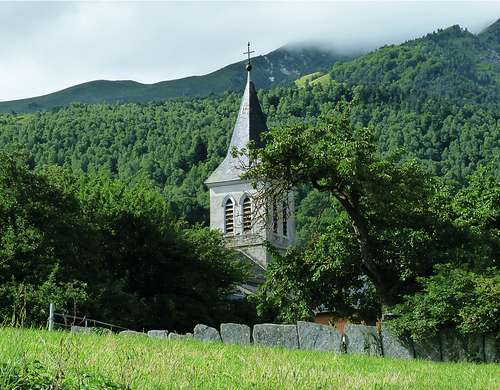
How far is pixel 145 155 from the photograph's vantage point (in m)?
132

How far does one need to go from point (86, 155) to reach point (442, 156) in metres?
55.0

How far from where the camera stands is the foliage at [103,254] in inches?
1224

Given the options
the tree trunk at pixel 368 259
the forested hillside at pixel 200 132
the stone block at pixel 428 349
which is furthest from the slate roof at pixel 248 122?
the stone block at pixel 428 349

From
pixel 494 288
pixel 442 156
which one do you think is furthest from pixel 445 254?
pixel 442 156

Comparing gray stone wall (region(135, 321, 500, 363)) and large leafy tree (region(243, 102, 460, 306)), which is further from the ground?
large leafy tree (region(243, 102, 460, 306))

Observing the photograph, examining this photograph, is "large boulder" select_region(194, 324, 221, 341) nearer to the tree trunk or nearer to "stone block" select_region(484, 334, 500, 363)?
"stone block" select_region(484, 334, 500, 363)

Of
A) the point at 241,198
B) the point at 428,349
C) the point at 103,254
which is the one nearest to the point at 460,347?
the point at 428,349

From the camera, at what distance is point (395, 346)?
18.8 meters

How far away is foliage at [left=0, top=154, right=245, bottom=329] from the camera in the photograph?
31.1m

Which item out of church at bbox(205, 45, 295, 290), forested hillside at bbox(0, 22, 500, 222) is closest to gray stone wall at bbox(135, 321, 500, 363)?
church at bbox(205, 45, 295, 290)

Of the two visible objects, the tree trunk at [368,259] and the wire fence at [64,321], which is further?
the tree trunk at [368,259]

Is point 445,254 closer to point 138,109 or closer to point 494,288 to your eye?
point 494,288

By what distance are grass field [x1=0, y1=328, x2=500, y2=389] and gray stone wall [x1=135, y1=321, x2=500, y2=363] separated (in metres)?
4.22

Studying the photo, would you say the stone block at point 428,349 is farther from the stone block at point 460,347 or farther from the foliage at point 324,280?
the foliage at point 324,280
